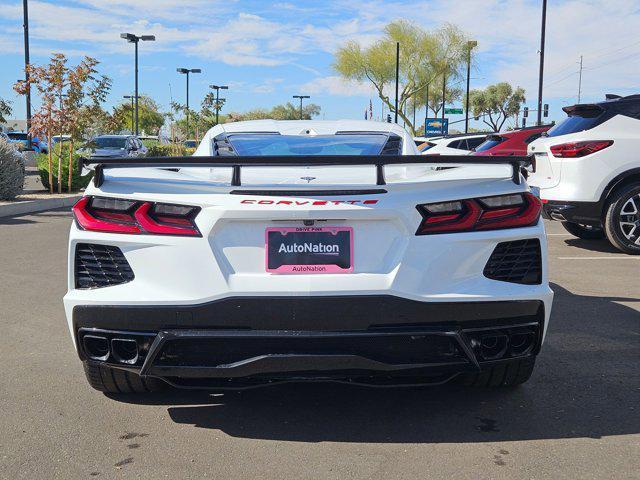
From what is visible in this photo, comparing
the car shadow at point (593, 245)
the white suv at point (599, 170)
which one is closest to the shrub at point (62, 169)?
the car shadow at point (593, 245)

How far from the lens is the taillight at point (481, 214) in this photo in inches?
125

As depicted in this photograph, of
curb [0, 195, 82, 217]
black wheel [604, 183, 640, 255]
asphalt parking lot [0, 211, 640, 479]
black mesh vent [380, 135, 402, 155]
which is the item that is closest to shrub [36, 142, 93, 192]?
curb [0, 195, 82, 217]

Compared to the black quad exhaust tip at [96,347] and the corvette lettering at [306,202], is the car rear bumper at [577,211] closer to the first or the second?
the corvette lettering at [306,202]

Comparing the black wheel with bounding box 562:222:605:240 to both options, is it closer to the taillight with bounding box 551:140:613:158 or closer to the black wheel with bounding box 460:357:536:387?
the taillight with bounding box 551:140:613:158

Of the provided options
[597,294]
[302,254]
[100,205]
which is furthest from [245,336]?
[597,294]

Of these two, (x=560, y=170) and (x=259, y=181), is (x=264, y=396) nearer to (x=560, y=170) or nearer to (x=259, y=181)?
(x=259, y=181)

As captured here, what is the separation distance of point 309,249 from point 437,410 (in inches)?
49.0

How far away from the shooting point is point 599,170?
8867 mm

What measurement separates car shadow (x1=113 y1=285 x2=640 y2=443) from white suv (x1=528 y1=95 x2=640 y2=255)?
4.69 meters

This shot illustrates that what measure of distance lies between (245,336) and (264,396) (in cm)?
104

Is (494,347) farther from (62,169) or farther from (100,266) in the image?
(62,169)

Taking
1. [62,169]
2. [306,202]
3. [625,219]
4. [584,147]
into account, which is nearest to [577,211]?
[625,219]

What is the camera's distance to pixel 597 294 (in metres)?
6.79

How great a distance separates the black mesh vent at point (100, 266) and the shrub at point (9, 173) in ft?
45.1
